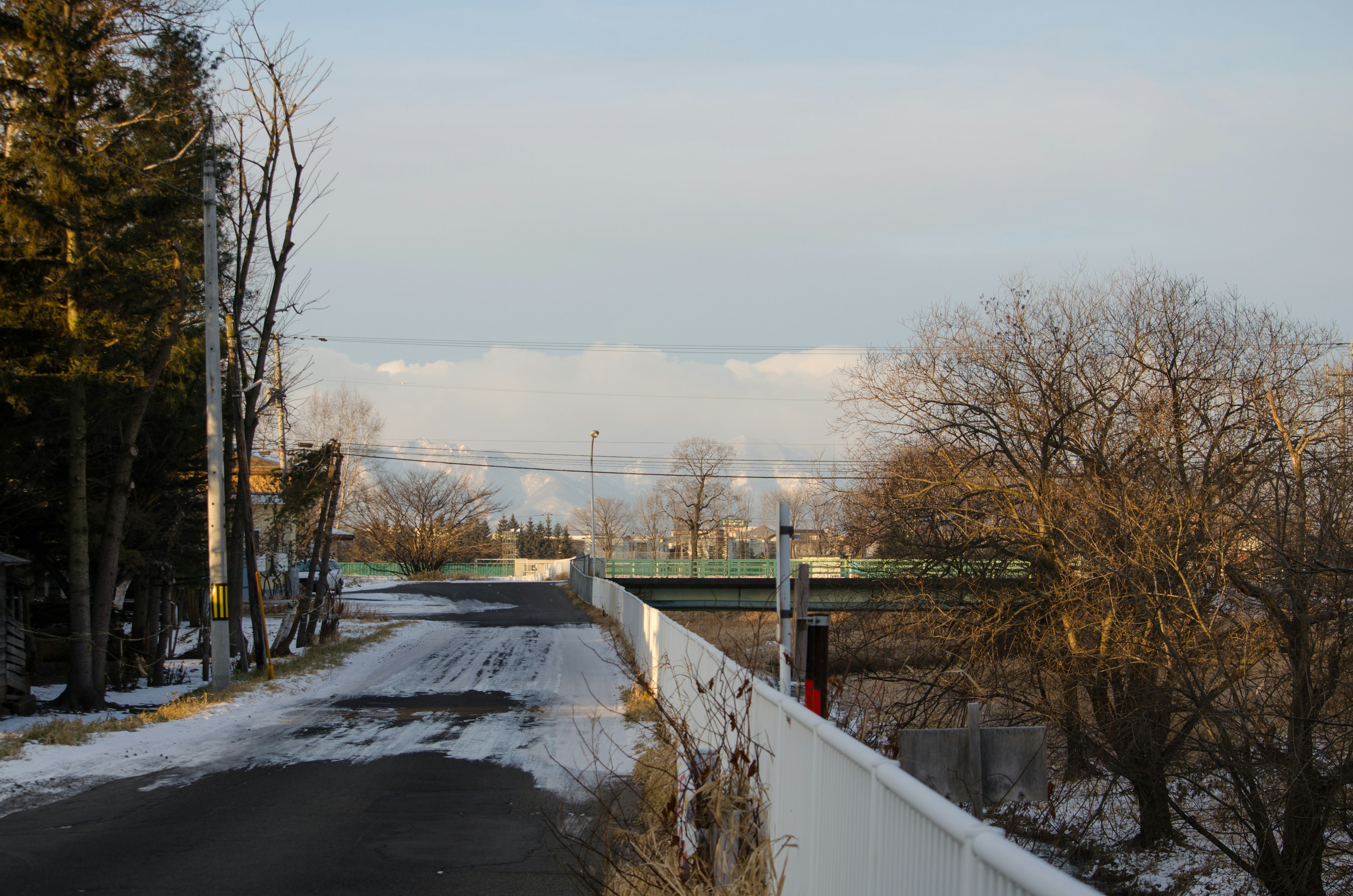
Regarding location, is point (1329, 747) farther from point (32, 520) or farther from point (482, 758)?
point (32, 520)

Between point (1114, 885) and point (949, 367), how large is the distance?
8560 millimetres

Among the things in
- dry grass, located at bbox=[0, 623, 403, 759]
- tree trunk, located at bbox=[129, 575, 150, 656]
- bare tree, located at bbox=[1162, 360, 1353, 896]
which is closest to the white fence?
bare tree, located at bbox=[1162, 360, 1353, 896]

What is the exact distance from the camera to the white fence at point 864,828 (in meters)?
2.20

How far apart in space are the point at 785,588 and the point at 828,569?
33119mm

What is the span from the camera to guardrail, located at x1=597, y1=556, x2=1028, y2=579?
16.0 metres

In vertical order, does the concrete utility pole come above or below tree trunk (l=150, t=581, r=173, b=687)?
above

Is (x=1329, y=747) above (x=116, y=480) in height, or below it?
below

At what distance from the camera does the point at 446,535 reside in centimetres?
8800

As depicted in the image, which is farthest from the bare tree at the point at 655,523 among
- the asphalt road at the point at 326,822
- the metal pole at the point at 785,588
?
the metal pole at the point at 785,588

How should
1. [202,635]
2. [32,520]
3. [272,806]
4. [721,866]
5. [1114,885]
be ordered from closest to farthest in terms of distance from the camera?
[721,866] < [272,806] < [1114,885] < [32,520] < [202,635]

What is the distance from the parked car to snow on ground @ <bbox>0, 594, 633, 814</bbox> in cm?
1070

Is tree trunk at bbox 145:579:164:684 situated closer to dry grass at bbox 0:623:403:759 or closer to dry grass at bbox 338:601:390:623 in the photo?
dry grass at bbox 0:623:403:759

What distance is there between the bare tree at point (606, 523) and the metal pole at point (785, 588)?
342 ft

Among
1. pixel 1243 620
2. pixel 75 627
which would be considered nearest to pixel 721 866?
pixel 1243 620
